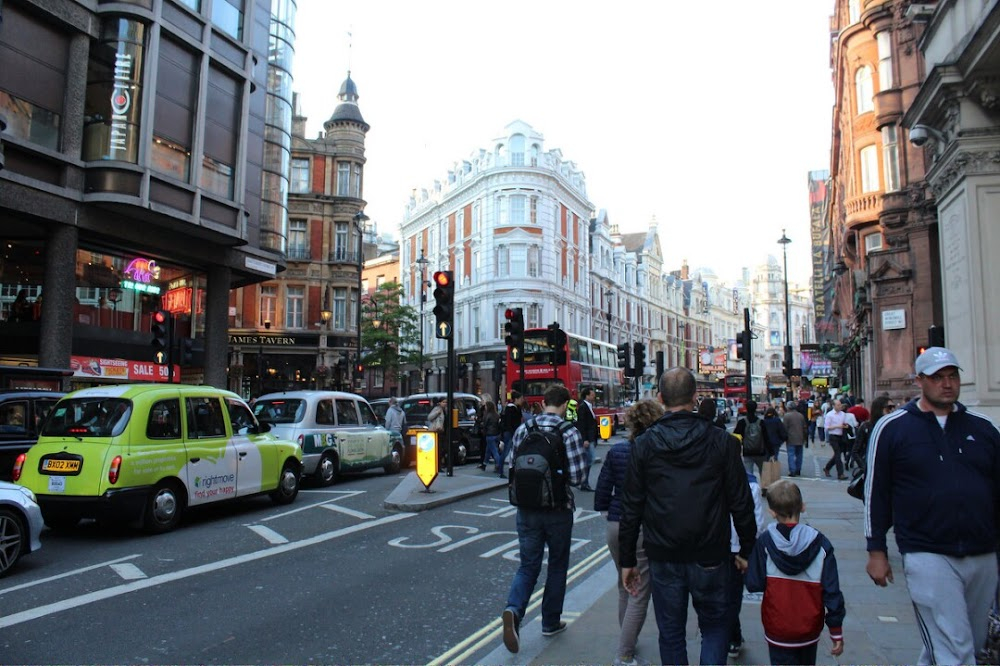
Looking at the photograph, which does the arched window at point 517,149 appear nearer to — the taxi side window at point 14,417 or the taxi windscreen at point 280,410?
the taxi windscreen at point 280,410

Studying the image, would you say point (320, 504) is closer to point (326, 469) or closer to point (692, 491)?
point (326, 469)

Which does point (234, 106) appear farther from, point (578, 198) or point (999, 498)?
point (578, 198)

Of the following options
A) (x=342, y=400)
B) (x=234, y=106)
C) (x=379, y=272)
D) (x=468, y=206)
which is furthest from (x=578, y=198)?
(x=342, y=400)

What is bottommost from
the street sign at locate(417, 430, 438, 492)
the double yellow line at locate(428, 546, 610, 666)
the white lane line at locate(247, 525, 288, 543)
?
the white lane line at locate(247, 525, 288, 543)

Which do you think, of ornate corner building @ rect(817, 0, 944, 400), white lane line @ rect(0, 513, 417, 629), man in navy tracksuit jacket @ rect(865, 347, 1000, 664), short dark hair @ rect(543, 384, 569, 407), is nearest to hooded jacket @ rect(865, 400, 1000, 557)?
man in navy tracksuit jacket @ rect(865, 347, 1000, 664)

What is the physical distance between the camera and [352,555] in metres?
8.35

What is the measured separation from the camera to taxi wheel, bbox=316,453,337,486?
14242 mm

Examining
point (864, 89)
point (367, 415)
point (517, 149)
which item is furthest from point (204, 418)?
point (517, 149)

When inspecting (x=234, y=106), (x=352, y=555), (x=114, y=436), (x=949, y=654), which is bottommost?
(x=352, y=555)

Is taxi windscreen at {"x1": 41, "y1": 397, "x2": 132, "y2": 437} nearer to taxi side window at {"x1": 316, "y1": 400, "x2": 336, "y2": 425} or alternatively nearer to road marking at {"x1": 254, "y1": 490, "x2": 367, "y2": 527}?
road marking at {"x1": 254, "y1": 490, "x2": 367, "y2": 527}

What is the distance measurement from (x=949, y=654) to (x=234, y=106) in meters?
23.7

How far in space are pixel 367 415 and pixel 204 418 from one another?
5809mm

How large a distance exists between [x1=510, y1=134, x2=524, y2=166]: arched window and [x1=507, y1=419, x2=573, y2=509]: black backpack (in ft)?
157

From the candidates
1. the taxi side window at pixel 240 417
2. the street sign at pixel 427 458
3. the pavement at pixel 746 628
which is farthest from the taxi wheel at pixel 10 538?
the street sign at pixel 427 458
